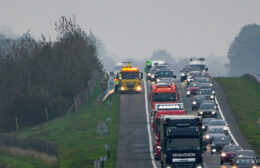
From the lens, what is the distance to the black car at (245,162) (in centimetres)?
5041

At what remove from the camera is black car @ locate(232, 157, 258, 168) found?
165 feet

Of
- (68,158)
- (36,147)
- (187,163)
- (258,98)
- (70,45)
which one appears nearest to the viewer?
(187,163)

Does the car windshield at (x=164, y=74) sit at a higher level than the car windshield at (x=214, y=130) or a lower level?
higher

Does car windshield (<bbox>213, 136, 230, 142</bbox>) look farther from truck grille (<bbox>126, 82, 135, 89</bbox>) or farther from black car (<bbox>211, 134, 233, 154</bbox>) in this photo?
truck grille (<bbox>126, 82, 135, 89</bbox>)

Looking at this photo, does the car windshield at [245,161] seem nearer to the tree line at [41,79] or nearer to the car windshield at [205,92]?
the car windshield at [205,92]

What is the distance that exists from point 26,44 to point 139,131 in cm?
4770

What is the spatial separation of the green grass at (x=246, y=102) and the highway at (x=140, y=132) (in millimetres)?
716

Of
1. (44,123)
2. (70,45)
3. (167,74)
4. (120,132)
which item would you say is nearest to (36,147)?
(120,132)

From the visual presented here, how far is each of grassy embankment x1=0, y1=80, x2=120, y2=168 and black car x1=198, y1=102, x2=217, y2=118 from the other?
27.5 ft

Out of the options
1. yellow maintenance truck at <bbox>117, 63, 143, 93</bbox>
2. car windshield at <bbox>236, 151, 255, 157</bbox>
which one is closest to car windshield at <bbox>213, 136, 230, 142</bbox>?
car windshield at <bbox>236, 151, 255, 157</bbox>

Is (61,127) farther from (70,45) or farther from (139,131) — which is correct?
(70,45)

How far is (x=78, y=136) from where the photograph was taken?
7825 centimetres

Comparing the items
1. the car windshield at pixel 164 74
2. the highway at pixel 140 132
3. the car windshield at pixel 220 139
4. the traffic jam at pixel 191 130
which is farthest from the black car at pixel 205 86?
the car windshield at pixel 220 139

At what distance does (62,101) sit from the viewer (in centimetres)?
10288
